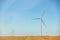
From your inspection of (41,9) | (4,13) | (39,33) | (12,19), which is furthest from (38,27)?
(4,13)

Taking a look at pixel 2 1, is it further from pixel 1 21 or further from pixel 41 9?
pixel 41 9

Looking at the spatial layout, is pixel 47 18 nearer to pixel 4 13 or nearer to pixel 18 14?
pixel 18 14

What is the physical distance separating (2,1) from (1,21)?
0.25 metres

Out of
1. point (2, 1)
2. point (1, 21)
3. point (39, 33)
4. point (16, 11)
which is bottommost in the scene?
point (39, 33)

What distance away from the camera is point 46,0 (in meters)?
1.24

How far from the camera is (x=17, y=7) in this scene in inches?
48.5

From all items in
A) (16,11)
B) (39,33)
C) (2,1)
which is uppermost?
(2,1)

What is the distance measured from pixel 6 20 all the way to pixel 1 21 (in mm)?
62

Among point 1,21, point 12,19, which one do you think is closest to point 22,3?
point 12,19

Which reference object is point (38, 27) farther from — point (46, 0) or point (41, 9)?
point (46, 0)

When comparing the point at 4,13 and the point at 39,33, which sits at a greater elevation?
the point at 4,13

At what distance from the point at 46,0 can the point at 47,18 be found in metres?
0.23

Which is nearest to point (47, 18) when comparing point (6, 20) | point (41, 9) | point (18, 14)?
point (41, 9)

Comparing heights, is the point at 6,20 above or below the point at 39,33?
above
